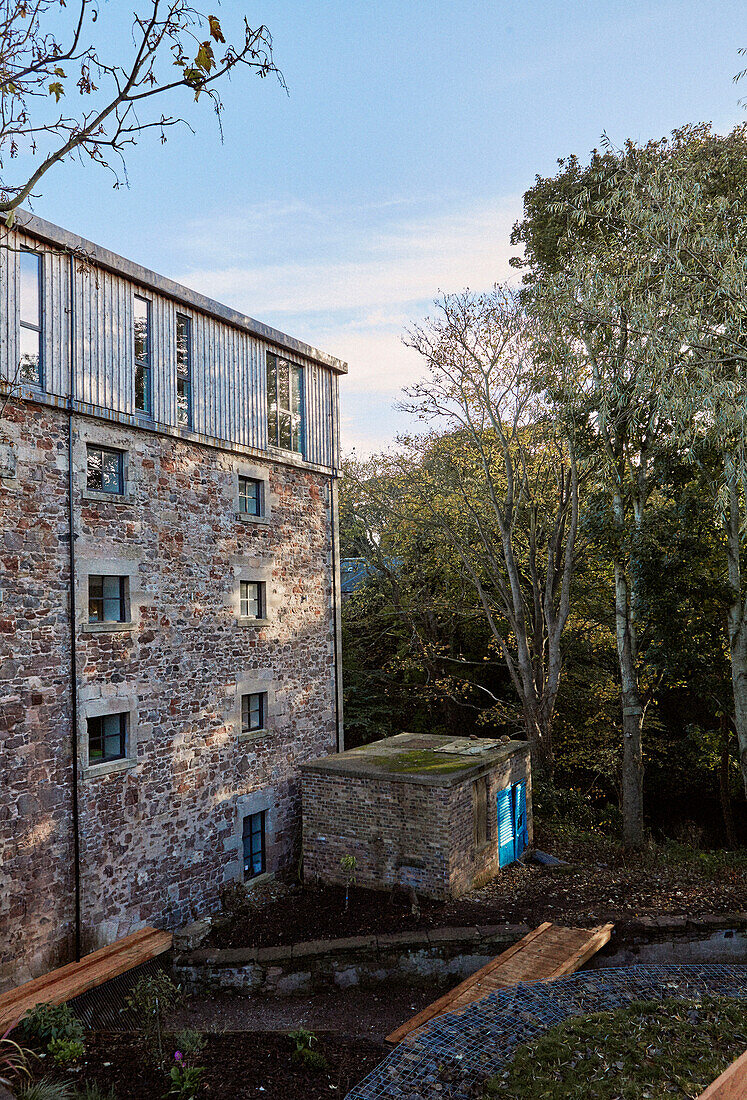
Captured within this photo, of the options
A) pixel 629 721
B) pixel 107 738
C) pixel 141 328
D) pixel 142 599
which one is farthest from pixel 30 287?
pixel 629 721

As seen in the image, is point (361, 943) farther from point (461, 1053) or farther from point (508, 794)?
point (508, 794)

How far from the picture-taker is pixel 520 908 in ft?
34.4

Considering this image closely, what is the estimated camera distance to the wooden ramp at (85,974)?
788 centimetres

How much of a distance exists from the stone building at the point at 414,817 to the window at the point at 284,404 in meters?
6.05

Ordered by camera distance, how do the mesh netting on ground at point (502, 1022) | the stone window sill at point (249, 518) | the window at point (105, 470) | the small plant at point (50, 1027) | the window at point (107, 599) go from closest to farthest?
the mesh netting on ground at point (502, 1022)
the small plant at point (50, 1027)
the window at point (107, 599)
the window at point (105, 470)
the stone window sill at point (249, 518)

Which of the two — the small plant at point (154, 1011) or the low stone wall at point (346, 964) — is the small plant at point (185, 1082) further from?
the low stone wall at point (346, 964)

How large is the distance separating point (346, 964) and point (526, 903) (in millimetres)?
3033

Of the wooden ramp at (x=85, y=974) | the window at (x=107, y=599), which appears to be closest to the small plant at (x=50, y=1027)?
the wooden ramp at (x=85, y=974)

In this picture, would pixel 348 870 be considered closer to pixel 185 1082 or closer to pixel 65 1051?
pixel 65 1051

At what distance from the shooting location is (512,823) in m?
13.0

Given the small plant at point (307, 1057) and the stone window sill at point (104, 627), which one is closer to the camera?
the small plant at point (307, 1057)

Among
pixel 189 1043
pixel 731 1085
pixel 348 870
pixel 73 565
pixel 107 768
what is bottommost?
pixel 348 870

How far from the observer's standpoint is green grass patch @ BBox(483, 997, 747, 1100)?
515 cm

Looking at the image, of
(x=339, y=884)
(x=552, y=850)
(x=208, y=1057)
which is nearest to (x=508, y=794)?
(x=552, y=850)
